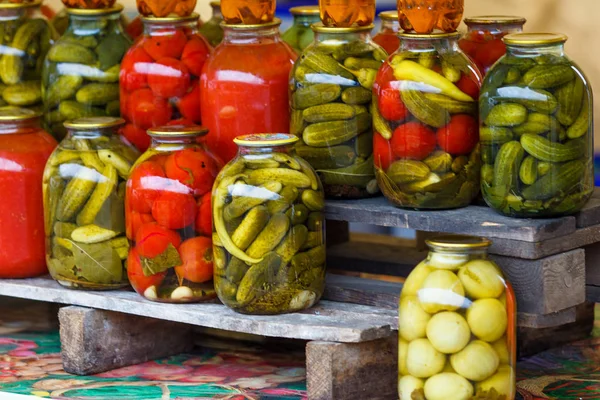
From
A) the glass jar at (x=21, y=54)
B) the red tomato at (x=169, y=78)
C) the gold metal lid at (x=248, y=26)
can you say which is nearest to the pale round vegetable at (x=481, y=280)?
the gold metal lid at (x=248, y=26)

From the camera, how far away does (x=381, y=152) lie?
1.99 m

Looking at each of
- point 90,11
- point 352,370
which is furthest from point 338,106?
point 90,11

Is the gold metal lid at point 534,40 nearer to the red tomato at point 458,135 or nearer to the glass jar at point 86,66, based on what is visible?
the red tomato at point 458,135

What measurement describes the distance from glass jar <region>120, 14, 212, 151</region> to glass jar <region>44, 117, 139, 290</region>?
7 cm

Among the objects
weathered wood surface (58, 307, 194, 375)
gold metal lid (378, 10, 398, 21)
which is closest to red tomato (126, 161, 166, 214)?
weathered wood surface (58, 307, 194, 375)

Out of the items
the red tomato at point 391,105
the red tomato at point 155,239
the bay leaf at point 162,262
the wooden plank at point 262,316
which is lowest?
the wooden plank at point 262,316

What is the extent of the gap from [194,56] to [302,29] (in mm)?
237

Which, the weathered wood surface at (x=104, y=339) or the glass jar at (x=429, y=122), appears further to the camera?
the weathered wood surface at (x=104, y=339)

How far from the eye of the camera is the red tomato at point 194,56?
2.22 m

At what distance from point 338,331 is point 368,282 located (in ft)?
0.84

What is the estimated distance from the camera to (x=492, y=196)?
75.4 inches

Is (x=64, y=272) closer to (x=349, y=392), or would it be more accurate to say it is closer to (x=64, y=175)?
(x=64, y=175)

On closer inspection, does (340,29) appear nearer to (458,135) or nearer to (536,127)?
(458,135)

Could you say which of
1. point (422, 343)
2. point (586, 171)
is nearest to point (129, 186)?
point (422, 343)
